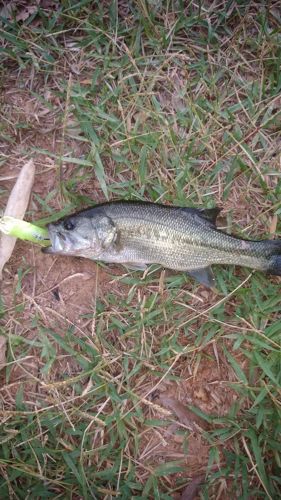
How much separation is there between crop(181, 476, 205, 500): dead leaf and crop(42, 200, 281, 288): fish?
2020 millimetres

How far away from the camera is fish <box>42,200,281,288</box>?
429 centimetres

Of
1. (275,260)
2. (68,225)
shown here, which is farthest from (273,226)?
(68,225)

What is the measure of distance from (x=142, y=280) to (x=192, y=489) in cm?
200

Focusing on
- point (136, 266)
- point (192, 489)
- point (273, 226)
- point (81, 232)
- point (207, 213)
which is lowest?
point (192, 489)

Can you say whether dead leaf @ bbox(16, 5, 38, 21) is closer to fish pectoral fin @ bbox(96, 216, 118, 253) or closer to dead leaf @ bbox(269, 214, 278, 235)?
fish pectoral fin @ bbox(96, 216, 118, 253)

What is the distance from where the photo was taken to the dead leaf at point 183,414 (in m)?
4.42

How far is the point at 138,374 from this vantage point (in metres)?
4.52

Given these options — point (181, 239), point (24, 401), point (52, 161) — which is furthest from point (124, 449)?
point (52, 161)

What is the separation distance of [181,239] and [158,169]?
862 mm

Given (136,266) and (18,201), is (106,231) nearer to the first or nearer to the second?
(136,266)

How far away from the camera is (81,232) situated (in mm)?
4285

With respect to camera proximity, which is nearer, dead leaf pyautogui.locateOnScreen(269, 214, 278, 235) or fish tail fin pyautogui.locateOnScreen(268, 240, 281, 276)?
fish tail fin pyautogui.locateOnScreen(268, 240, 281, 276)

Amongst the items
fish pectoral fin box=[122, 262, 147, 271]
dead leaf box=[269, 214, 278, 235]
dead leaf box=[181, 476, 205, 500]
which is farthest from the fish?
dead leaf box=[181, 476, 205, 500]

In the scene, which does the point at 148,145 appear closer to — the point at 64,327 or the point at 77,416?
the point at 64,327
